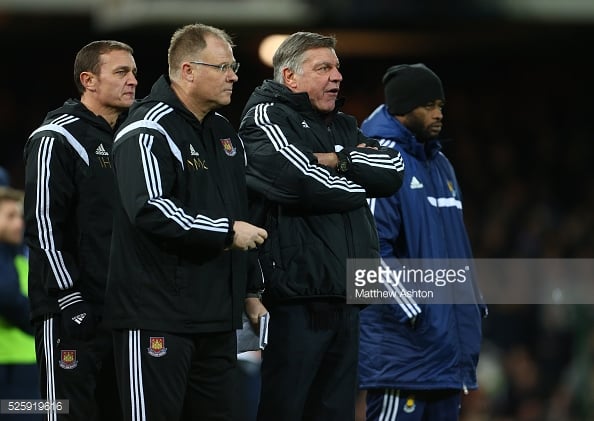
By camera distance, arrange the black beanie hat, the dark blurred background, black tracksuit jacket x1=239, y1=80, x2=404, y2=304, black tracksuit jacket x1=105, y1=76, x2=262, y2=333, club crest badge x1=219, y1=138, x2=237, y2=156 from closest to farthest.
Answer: black tracksuit jacket x1=105, y1=76, x2=262, y2=333 → club crest badge x1=219, y1=138, x2=237, y2=156 → black tracksuit jacket x1=239, y1=80, x2=404, y2=304 → the black beanie hat → the dark blurred background

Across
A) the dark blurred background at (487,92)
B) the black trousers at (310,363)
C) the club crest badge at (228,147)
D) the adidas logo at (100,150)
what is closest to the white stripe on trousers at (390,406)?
the black trousers at (310,363)

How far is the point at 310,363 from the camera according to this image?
18.0ft

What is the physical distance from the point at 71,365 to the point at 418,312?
158 centimetres

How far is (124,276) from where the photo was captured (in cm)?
492

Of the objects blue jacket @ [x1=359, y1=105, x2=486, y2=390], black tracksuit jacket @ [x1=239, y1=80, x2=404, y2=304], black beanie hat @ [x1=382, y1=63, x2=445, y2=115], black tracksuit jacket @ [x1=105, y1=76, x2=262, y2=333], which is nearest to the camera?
black tracksuit jacket @ [x1=105, y1=76, x2=262, y2=333]

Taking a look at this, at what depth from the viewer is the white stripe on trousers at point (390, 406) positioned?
6129 millimetres

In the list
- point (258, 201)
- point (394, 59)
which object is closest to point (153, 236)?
point (258, 201)

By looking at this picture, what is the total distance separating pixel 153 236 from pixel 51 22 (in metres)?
8.55

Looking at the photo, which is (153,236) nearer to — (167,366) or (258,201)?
(167,366)

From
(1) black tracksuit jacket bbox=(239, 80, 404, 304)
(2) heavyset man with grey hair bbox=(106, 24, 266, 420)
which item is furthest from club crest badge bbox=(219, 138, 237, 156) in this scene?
(1) black tracksuit jacket bbox=(239, 80, 404, 304)

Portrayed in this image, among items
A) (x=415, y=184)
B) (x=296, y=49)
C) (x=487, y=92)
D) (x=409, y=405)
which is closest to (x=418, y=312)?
(x=409, y=405)

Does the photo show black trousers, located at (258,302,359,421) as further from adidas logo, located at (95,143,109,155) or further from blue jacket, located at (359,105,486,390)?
adidas logo, located at (95,143,109,155)

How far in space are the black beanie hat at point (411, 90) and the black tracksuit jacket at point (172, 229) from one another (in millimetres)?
1504

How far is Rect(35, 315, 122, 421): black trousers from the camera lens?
5.48m
